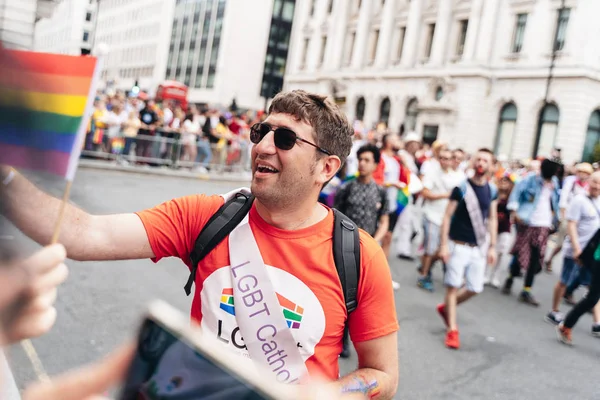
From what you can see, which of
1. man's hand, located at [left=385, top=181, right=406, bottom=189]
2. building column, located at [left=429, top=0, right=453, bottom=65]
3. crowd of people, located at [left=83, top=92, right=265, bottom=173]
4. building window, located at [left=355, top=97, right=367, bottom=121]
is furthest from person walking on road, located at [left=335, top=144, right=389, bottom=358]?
building window, located at [left=355, top=97, right=367, bottom=121]

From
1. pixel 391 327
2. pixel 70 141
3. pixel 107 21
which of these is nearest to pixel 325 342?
pixel 391 327

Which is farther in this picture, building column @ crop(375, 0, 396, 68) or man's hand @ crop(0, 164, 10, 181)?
building column @ crop(375, 0, 396, 68)

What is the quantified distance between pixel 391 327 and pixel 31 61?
1.70 m

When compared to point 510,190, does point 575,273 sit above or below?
below

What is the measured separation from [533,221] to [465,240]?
3009 mm

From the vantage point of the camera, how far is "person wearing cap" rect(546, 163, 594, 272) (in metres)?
10.4

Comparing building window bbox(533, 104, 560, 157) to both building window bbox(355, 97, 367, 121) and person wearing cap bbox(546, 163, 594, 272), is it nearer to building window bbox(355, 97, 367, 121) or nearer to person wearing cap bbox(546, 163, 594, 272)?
building window bbox(355, 97, 367, 121)

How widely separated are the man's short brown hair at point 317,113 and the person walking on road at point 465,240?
388 cm

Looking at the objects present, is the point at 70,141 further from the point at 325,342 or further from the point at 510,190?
the point at 510,190

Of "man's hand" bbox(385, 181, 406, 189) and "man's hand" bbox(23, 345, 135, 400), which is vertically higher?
"man's hand" bbox(385, 181, 406, 189)

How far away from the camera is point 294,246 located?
7.42 feet

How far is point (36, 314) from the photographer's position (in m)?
0.94

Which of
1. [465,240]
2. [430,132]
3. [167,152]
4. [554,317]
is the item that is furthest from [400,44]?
[465,240]

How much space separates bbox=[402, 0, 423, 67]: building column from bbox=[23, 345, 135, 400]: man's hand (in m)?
45.4
